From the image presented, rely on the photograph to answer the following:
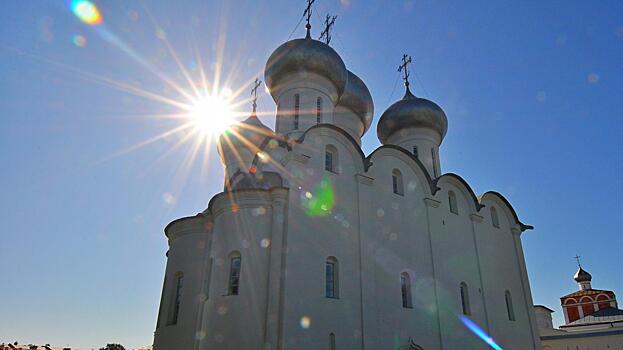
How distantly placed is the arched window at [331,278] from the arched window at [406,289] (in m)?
2.04

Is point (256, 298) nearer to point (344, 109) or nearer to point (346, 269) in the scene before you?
point (346, 269)

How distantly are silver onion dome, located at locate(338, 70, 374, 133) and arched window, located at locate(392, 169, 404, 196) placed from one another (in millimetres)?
3966

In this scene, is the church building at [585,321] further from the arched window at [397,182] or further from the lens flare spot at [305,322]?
the lens flare spot at [305,322]

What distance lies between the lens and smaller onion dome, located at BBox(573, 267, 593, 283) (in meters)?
33.8

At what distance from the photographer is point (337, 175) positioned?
1087 centimetres

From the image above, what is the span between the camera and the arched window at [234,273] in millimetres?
9302

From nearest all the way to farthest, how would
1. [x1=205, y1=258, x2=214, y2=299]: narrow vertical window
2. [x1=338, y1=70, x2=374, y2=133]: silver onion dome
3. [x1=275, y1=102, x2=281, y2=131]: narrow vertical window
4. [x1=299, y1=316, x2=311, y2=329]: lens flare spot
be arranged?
[x1=299, y1=316, x2=311, y2=329]: lens flare spot, [x1=205, y1=258, x2=214, y2=299]: narrow vertical window, [x1=275, y1=102, x2=281, y2=131]: narrow vertical window, [x1=338, y1=70, x2=374, y2=133]: silver onion dome

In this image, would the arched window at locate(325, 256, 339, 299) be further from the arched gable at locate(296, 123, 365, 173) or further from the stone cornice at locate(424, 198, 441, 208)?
the stone cornice at locate(424, 198, 441, 208)

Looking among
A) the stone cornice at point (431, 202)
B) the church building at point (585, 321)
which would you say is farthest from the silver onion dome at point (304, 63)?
the church building at point (585, 321)

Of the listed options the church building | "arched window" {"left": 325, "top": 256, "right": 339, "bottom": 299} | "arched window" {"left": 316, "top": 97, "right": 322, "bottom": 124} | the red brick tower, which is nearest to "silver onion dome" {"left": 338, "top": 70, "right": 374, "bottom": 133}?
"arched window" {"left": 316, "top": 97, "right": 322, "bottom": 124}

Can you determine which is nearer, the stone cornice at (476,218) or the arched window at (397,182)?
→ the arched window at (397,182)

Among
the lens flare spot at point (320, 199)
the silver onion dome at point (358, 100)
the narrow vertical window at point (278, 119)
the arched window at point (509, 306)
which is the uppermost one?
the silver onion dome at point (358, 100)

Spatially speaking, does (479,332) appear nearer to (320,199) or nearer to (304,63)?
(320,199)

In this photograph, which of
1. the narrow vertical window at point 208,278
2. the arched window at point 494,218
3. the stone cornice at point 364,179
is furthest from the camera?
the arched window at point 494,218
